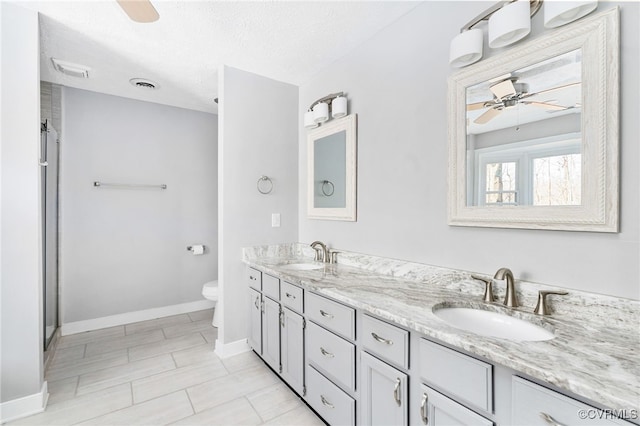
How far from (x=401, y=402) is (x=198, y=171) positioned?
3.38 metres

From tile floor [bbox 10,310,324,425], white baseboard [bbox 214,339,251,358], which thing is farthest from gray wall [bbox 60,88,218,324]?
white baseboard [bbox 214,339,251,358]

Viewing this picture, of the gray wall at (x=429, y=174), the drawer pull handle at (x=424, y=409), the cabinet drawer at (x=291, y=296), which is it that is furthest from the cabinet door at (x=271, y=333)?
the drawer pull handle at (x=424, y=409)

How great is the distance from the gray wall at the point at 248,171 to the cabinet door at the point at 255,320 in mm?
112

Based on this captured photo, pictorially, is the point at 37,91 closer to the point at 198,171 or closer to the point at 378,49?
the point at 198,171

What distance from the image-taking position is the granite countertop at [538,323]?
78 centimetres

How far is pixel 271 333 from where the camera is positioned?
2.28 meters

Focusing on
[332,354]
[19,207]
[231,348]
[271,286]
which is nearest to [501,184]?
[332,354]

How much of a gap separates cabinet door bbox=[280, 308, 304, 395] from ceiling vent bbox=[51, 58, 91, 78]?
2672mm

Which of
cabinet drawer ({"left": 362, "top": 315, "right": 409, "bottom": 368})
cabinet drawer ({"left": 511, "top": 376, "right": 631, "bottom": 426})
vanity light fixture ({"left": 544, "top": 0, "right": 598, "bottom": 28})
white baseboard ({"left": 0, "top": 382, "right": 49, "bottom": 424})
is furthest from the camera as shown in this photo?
white baseboard ({"left": 0, "top": 382, "right": 49, "bottom": 424})

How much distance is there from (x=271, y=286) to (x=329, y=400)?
87 centimetres

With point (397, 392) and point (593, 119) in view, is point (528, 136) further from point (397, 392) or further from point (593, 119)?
point (397, 392)

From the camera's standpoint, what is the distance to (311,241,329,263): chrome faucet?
8.21 feet

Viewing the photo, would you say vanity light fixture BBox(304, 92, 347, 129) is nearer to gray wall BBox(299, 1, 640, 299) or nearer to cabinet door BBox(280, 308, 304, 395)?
gray wall BBox(299, 1, 640, 299)

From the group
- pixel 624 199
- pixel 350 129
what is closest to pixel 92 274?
pixel 350 129
